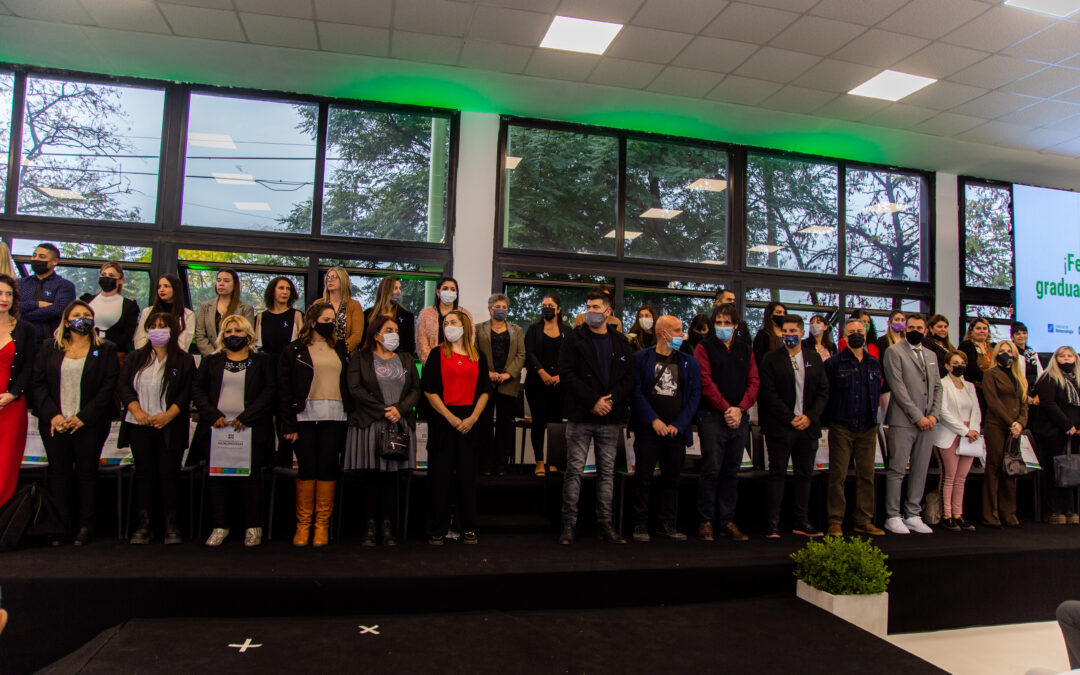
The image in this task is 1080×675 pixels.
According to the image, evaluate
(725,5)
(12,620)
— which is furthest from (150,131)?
(725,5)

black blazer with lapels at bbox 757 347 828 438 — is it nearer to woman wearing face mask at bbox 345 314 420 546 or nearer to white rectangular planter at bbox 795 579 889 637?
white rectangular planter at bbox 795 579 889 637

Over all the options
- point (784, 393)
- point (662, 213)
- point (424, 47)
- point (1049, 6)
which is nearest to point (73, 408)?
point (424, 47)

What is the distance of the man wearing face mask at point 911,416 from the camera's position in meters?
5.16

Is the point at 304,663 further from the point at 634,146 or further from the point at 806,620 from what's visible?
the point at 634,146

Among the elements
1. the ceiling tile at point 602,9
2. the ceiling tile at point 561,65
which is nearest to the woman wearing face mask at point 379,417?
the ceiling tile at point 602,9

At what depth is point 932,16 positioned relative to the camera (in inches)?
194

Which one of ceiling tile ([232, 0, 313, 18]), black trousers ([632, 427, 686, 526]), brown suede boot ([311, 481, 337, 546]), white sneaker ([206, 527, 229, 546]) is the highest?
ceiling tile ([232, 0, 313, 18])

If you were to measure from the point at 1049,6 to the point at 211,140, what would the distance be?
6868 millimetres

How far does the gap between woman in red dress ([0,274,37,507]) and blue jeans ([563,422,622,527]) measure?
10.8 feet

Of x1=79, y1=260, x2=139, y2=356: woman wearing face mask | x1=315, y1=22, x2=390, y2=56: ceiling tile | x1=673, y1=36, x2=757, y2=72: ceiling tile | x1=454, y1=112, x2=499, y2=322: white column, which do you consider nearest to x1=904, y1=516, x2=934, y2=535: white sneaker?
x1=673, y1=36, x2=757, y2=72: ceiling tile

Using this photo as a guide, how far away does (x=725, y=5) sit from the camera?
16.1ft

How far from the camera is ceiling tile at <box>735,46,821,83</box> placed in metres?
5.61

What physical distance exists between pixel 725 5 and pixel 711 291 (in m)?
3.19

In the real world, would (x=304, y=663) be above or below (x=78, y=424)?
below
